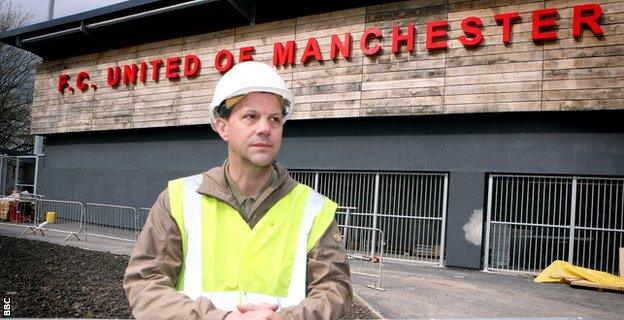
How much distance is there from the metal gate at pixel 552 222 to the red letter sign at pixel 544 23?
3.11 m

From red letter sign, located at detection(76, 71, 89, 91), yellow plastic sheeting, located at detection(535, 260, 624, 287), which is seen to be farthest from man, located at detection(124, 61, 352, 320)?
red letter sign, located at detection(76, 71, 89, 91)

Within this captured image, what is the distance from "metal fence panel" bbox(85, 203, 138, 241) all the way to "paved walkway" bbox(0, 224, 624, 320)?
3.49 meters

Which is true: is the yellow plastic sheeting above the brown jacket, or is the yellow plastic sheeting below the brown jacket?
below

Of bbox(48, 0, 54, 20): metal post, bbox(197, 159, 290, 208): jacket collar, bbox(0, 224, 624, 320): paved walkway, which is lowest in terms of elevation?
bbox(0, 224, 624, 320): paved walkway

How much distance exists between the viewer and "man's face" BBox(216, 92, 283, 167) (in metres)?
2.22

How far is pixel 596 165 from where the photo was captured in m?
10.9

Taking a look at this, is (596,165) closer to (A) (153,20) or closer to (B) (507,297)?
(B) (507,297)

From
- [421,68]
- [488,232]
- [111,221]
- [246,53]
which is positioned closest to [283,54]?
[246,53]

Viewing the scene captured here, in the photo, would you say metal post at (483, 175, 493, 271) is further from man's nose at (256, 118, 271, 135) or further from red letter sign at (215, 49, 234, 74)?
man's nose at (256, 118, 271, 135)

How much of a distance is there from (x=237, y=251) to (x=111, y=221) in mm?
15598

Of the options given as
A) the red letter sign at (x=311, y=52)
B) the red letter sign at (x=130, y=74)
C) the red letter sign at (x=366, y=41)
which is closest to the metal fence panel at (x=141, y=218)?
the red letter sign at (x=130, y=74)

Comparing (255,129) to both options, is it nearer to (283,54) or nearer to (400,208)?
(400,208)

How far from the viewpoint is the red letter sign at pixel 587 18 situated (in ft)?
34.0

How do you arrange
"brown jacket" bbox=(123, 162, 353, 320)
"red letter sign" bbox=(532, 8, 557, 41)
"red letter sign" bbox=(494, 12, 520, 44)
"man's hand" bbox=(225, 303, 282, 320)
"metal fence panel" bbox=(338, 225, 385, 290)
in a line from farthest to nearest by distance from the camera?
"red letter sign" bbox=(494, 12, 520, 44) → "red letter sign" bbox=(532, 8, 557, 41) → "metal fence panel" bbox=(338, 225, 385, 290) → "brown jacket" bbox=(123, 162, 353, 320) → "man's hand" bbox=(225, 303, 282, 320)
